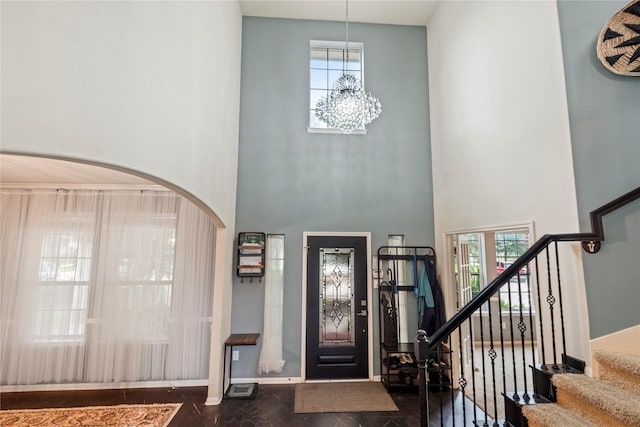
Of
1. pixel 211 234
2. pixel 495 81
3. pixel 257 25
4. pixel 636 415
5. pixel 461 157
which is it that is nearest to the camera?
pixel 636 415

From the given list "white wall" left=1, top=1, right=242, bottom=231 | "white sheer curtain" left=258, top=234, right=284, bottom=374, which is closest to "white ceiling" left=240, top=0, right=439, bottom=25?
"white wall" left=1, top=1, right=242, bottom=231

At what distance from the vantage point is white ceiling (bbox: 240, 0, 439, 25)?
4.82 meters

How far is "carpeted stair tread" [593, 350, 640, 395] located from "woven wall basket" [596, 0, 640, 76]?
183 cm

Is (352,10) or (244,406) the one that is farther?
(352,10)

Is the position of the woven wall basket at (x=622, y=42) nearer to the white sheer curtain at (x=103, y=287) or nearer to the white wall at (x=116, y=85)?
the white wall at (x=116, y=85)

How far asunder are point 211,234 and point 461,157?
12.2ft

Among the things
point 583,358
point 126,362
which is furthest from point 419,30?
point 126,362

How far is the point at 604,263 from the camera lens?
212cm

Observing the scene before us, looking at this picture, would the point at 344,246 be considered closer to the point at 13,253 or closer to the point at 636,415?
the point at 636,415

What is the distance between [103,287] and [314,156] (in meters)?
3.62

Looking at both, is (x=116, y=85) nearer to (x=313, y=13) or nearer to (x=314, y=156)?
(x=314, y=156)

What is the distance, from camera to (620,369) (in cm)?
186

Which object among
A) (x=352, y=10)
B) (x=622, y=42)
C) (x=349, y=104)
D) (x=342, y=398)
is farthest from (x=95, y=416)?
(x=352, y=10)

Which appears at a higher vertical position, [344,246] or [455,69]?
[455,69]
